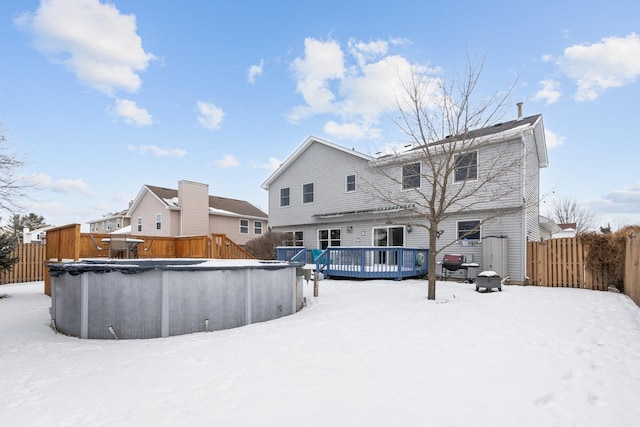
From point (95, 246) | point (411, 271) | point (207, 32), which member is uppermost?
point (207, 32)

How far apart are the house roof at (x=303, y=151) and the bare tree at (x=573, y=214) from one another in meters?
32.0

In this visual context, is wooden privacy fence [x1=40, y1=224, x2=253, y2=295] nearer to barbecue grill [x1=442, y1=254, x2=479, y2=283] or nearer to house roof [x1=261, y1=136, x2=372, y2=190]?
house roof [x1=261, y1=136, x2=372, y2=190]

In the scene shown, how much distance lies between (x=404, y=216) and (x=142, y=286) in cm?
1146

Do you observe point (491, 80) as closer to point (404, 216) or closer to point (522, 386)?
point (404, 216)

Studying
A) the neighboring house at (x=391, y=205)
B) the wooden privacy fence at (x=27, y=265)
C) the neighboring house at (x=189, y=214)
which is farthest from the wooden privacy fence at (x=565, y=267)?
the neighboring house at (x=189, y=214)

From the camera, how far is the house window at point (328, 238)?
17.1 m

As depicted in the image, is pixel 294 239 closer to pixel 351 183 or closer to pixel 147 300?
pixel 351 183

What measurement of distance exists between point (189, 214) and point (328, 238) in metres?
11.6

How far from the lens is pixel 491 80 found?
9336 millimetres

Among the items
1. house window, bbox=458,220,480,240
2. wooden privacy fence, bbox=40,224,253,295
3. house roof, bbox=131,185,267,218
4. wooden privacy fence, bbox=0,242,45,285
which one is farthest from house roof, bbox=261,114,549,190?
wooden privacy fence, bbox=0,242,45,285

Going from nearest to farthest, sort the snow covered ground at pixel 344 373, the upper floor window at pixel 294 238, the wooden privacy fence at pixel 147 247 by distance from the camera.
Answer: the snow covered ground at pixel 344 373, the wooden privacy fence at pixel 147 247, the upper floor window at pixel 294 238

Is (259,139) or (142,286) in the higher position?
(259,139)

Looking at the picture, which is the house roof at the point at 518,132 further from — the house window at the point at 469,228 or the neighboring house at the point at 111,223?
the neighboring house at the point at 111,223

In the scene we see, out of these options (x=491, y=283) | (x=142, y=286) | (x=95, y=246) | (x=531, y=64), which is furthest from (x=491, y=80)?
(x=95, y=246)
